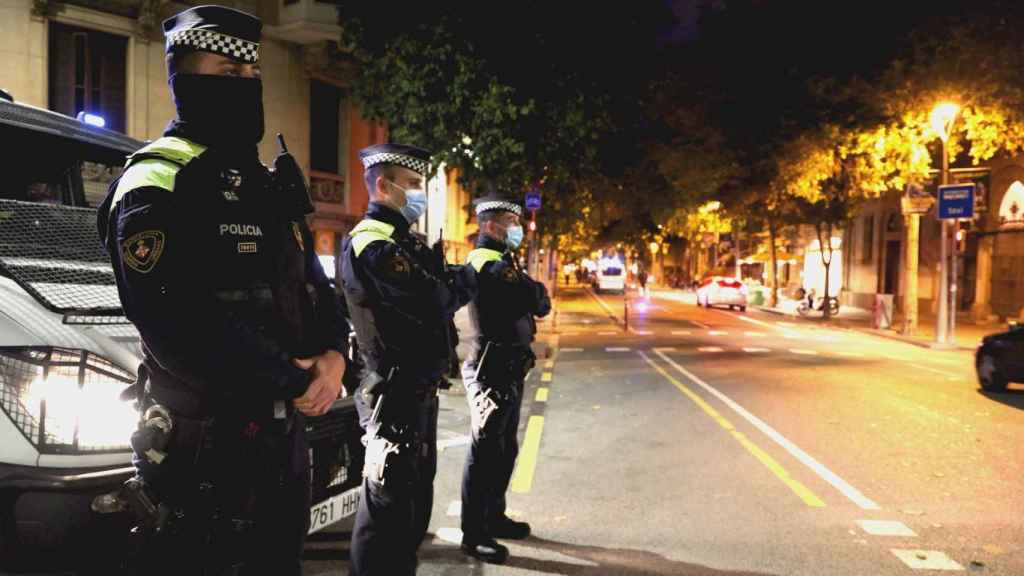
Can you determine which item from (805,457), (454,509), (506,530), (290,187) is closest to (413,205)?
(290,187)

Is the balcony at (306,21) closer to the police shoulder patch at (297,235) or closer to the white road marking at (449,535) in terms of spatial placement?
the white road marking at (449,535)

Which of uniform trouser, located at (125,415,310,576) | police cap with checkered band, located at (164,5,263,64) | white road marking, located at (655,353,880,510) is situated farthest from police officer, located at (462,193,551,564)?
white road marking, located at (655,353,880,510)

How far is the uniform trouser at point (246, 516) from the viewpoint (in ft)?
6.31

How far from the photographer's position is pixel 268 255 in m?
2.06

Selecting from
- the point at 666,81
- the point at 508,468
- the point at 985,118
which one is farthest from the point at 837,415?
the point at 666,81

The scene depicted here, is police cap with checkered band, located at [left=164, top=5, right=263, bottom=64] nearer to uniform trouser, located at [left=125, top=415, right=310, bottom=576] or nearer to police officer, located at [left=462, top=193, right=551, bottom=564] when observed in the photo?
uniform trouser, located at [left=125, top=415, right=310, bottom=576]

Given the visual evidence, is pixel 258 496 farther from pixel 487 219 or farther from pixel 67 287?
pixel 487 219

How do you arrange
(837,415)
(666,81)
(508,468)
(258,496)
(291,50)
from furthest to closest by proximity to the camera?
(666,81) → (291,50) → (837,415) → (508,468) → (258,496)

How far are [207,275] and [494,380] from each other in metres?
2.58

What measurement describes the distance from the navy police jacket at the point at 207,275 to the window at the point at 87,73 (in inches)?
565

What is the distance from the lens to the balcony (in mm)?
16422

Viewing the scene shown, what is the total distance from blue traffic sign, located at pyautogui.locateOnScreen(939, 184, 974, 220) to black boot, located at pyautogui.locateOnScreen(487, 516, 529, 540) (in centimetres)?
1764

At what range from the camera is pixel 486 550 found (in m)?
4.16

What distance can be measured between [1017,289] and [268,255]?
29.8 meters
